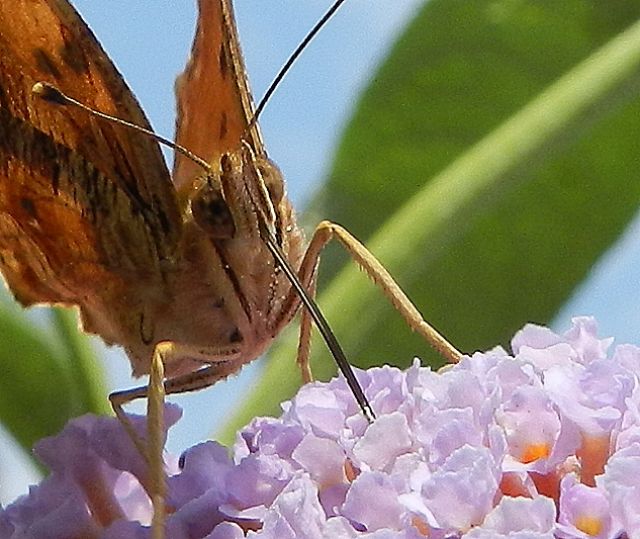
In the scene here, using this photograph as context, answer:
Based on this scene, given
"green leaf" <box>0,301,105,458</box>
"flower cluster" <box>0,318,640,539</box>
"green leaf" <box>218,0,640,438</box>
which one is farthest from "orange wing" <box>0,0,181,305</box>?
"green leaf" <box>218,0,640,438</box>

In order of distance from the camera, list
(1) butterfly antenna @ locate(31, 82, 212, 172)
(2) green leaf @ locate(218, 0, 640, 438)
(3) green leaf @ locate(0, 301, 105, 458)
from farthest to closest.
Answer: (2) green leaf @ locate(218, 0, 640, 438), (3) green leaf @ locate(0, 301, 105, 458), (1) butterfly antenna @ locate(31, 82, 212, 172)

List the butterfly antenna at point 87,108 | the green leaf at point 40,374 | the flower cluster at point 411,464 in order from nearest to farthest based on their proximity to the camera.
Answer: the flower cluster at point 411,464
the butterfly antenna at point 87,108
the green leaf at point 40,374

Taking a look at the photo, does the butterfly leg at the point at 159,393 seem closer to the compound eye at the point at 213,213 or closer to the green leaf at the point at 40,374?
the compound eye at the point at 213,213

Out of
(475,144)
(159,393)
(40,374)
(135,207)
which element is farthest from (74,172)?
(475,144)

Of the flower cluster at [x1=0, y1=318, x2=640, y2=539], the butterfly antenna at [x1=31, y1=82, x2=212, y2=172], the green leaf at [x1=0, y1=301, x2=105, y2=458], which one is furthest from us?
the green leaf at [x1=0, y1=301, x2=105, y2=458]

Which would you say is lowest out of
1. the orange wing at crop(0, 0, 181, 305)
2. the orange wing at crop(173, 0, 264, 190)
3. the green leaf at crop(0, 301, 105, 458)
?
the green leaf at crop(0, 301, 105, 458)

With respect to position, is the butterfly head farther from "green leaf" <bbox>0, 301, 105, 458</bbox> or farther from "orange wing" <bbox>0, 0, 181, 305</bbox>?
"green leaf" <bbox>0, 301, 105, 458</bbox>

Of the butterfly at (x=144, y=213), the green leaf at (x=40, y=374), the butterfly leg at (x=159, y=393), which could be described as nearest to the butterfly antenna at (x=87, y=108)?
the butterfly at (x=144, y=213)
